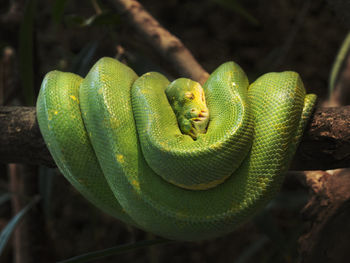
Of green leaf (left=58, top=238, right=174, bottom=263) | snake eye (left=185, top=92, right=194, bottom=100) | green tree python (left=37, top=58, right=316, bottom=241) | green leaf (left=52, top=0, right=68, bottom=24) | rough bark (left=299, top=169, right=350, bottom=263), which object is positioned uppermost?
green leaf (left=52, top=0, right=68, bottom=24)

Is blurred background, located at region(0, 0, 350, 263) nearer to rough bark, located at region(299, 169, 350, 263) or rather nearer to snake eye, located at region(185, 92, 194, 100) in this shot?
rough bark, located at region(299, 169, 350, 263)

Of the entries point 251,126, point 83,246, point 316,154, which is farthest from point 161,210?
point 83,246

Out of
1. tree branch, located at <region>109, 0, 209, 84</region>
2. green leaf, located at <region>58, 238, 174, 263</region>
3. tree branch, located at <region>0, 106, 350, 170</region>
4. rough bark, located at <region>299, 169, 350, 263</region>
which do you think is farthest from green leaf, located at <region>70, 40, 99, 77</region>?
rough bark, located at <region>299, 169, 350, 263</region>

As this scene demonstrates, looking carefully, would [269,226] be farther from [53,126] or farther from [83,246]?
[83,246]

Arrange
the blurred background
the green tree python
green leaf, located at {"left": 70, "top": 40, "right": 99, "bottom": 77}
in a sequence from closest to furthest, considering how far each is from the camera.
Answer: the green tree python < green leaf, located at {"left": 70, "top": 40, "right": 99, "bottom": 77} < the blurred background

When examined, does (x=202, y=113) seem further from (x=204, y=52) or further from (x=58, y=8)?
(x=204, y=52)

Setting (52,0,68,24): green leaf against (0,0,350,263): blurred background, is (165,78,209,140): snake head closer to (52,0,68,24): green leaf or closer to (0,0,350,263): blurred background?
(52,0,68,24): green leaf

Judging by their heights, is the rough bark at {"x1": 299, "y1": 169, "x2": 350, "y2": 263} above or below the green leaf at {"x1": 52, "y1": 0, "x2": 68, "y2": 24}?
below

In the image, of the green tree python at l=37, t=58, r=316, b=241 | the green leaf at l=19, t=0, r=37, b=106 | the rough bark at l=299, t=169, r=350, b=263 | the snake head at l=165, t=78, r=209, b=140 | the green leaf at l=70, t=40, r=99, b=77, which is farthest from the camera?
the green leaf at l=70, t=40, r=99, b=77

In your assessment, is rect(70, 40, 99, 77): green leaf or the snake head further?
rect(70, 40, 99, 77): green leaf
